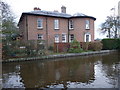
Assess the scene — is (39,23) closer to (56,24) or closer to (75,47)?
(56,24)

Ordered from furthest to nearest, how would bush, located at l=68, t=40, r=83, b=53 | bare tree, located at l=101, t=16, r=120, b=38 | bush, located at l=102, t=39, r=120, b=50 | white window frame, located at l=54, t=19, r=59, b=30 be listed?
1. bare tree, located at l=101, t=16, r=120, b=38
2. bush, located at l=102, t=39, r=120, b=50
3. white window frame, located at l=54, t=19, r=59, b=30
4. bush, located at l=68, t=40, r=83, b=53

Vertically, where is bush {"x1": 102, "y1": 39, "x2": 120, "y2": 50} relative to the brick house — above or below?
below

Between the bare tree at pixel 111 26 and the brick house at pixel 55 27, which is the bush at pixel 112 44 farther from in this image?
the bare tree at pixel 111 26

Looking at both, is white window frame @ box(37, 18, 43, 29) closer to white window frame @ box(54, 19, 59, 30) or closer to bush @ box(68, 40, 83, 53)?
white window frame @ box(54, 19, 59, 30)

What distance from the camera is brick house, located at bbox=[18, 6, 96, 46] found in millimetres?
21381

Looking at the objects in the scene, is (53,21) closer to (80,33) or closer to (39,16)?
(39,16)

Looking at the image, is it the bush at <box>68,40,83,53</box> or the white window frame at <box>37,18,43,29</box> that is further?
the white window frame at <box>37,18,43,29</box>

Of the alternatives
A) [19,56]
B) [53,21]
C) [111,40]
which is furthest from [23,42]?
→ [111,40]

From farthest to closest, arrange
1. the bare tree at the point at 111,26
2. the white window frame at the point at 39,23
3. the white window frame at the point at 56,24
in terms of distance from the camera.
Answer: the bare tree at the point at 111,26, the white window frame at the point at 56,24, the white window frame at the point at 39,23

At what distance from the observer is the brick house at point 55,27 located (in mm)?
21381

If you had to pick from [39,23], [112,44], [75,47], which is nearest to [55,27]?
[39,23]

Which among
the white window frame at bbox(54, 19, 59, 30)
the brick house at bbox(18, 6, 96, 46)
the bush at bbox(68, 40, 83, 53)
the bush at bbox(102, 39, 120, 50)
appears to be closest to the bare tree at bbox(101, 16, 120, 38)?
→ the bush at bbox(102, 39, 120, 50)

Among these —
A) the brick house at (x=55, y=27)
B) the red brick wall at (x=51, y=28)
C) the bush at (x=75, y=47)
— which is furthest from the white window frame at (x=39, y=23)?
the bush at (x=75, y=47)

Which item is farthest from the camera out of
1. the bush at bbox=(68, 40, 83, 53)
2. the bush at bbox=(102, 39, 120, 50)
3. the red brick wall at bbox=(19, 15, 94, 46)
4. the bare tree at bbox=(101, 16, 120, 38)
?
the bare tree at bbox=(101, 16, 120, 38)
